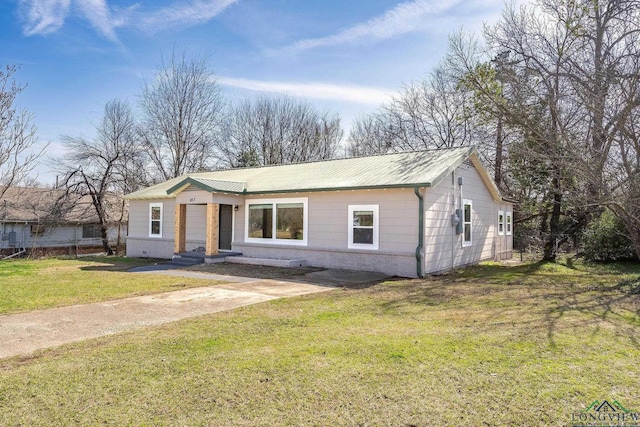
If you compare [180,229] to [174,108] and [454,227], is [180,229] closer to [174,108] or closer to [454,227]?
[454,227]

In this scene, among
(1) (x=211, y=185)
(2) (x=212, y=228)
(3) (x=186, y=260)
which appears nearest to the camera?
(1) (x=211, y=185)

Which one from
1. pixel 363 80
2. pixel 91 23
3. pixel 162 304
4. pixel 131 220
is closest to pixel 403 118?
pixel 363 80

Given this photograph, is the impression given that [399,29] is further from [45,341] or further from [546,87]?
[45,341]

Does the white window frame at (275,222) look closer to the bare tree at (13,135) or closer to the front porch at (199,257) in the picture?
the front porch at (199,257)

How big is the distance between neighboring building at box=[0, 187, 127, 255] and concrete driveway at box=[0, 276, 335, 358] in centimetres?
1988

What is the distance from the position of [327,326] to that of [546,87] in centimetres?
1051

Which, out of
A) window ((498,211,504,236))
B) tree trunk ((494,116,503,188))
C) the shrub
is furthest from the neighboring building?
the shrub

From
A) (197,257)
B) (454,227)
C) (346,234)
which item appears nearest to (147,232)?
→ (197,257)

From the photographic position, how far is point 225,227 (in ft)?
52.8

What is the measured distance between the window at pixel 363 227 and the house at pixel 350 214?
29mm

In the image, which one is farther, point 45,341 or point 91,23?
point 91,23

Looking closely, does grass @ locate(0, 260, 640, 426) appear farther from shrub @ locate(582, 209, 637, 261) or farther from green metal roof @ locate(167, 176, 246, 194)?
shrub @ locate(582, 209, 637, 261)

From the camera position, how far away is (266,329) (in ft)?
18.4

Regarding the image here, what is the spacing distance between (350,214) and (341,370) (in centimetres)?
847
